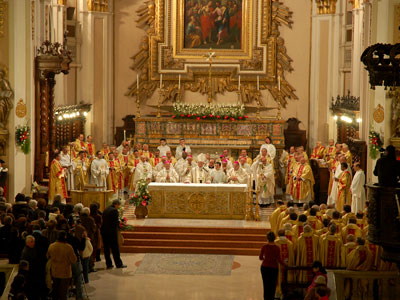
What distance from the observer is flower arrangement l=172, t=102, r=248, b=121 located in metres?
24.0

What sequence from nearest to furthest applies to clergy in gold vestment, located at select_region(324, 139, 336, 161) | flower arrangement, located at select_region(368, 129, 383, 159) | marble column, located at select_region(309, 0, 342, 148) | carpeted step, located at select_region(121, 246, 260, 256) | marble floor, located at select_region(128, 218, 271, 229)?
1. carpeted step, located at select_region(121, 246, 260, 256)
2. marble floor, located at select_region(128, 218, 271, 229)
3. flower arrangement, located at select_region(368, 129, 383, 159)
4. clergy in gold vestment, located at select_region(324, 139, 336, 161)
5. marble column, located at select_region(309, 0, 342, 148)

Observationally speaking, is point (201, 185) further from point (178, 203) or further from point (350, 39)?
point (350, 39)

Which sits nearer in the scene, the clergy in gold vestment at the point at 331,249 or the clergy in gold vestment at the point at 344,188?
the clergy in gold vestment at the point at 331,249

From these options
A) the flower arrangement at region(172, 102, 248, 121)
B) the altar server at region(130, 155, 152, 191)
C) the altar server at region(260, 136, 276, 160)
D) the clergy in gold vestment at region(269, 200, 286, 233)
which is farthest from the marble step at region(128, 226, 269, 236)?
the flower arrangement at region(172, 102, 248, 121)

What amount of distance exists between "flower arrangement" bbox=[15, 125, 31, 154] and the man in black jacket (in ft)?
15.3

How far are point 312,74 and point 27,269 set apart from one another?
1778 cm

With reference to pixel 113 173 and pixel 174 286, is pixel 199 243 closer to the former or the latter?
pixel 174 286

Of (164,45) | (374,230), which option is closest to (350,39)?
(164,45)

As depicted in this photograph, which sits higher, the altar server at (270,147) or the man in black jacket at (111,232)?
the altar server at (270,147)

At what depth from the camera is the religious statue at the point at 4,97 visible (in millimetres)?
17734

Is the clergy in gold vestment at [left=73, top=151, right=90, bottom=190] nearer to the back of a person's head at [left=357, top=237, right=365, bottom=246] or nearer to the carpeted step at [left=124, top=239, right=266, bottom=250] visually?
the carpeted step at [left=124, top=239, right=266, bottom=250]

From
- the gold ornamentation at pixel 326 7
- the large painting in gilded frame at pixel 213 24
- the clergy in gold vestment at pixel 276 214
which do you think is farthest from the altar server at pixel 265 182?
the gold ornamentation at pixel 326 7

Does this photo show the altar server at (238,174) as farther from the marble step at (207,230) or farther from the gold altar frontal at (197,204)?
the marble step at (207,230)

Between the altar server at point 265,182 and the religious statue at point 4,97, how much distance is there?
21.0 ft
